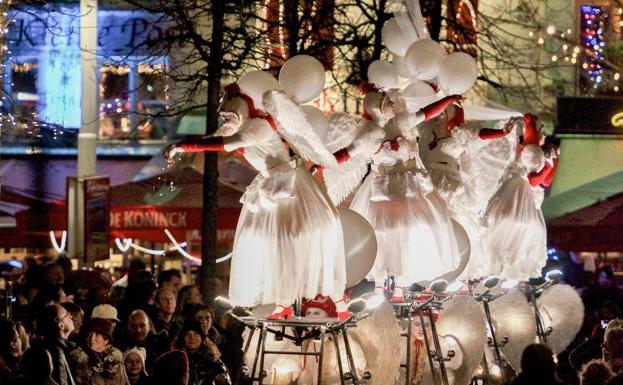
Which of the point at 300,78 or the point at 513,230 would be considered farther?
the point at 513,230

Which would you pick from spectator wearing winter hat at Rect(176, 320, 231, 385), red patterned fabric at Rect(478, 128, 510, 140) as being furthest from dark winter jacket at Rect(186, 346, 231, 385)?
red patterned fabric at Rect(478, 128, 510, 140)

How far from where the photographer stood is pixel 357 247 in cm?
1016

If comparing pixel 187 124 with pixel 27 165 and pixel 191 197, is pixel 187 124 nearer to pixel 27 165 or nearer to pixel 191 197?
pixel 27 165

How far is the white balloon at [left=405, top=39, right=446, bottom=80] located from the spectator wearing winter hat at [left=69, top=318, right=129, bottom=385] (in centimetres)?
335

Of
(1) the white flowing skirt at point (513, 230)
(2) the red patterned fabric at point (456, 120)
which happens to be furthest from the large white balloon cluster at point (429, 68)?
(1) the white flowing skirt at point (513, 230)

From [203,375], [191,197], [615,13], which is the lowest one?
[203,375]

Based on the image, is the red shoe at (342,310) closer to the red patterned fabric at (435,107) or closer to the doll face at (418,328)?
the doll face at (418,328)

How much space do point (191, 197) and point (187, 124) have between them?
23.2ft

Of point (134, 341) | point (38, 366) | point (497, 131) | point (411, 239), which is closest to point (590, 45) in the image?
point (497, 131)

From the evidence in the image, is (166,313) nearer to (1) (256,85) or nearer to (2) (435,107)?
(2) (435,107)

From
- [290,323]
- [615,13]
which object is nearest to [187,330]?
[290,323]

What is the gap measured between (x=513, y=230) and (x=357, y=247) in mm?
2385

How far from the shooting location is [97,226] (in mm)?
16750

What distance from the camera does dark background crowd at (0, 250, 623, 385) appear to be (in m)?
8.09
